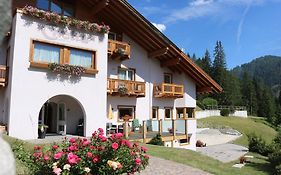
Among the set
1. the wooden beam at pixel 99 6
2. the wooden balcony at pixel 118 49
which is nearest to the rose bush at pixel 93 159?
the wooden balcony at pixel 118 49

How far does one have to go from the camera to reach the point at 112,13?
22.4 meters

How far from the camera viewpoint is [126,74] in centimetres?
2430

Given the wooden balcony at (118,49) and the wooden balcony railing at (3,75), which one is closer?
the wooden balcony railing at (3,75)

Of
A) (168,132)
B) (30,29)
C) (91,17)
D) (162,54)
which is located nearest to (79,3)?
(91,17)

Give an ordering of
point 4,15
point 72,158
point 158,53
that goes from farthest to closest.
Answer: point 158,53 → point 72,158 → point 4,15

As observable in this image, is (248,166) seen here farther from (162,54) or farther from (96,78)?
(96,78)

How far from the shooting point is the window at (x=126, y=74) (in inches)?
944

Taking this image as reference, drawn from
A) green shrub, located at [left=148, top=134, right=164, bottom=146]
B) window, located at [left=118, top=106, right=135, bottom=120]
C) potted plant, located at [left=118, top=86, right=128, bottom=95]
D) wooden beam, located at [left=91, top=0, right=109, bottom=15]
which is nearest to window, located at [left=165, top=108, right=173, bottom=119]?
window, located at [left=118, top=106, right=135, bottom=120]

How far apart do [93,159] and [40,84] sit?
11146 mm

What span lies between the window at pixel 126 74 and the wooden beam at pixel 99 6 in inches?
190

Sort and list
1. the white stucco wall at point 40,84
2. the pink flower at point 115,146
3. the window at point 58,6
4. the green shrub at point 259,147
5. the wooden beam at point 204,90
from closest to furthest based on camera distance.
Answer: the pink flower at point 115,146
the white stucco wall at point 40,84
the window at point 58,6
the wooden beam at point 204,90
the green shrub at point 259,147

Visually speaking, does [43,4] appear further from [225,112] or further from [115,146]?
[225,112]

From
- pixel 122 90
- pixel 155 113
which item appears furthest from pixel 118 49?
Answer: pixel 155 113

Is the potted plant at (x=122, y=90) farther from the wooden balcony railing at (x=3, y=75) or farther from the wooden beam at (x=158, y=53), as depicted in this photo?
the wooden balcony railing at (x=3, y=75)
